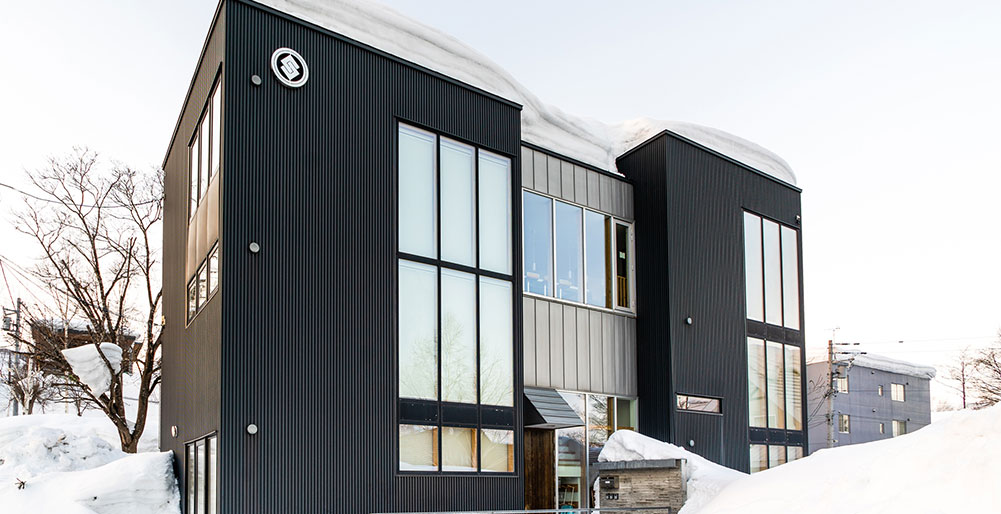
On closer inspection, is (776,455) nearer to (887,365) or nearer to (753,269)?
(753,269)

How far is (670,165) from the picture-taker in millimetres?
16875

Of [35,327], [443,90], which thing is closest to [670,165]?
[443,90]

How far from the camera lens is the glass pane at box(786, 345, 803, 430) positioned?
61.0 feet

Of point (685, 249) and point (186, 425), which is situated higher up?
point (685, 249)

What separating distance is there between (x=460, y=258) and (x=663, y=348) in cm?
534

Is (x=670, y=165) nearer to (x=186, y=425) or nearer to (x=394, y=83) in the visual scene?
(x=394, y=83)

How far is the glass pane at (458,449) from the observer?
1198 cm

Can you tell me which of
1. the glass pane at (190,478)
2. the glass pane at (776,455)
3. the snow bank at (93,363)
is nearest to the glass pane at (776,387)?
the glass pane at (776,455)

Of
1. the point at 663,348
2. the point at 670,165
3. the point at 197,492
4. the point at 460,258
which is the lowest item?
the point at 197,492

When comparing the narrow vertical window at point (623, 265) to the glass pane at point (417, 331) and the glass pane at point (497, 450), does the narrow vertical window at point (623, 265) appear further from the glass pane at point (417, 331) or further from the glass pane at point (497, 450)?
the glass pane at point (417, 331)

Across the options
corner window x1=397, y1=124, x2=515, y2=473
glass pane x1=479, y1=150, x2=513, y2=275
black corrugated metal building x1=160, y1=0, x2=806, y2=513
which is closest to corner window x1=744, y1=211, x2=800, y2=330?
black corrugated metal building x1=160, y1=0, x2=806, y2=513

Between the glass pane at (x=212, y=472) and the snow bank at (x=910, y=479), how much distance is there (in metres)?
6.24

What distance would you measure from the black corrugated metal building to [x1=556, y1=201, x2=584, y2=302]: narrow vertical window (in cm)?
5

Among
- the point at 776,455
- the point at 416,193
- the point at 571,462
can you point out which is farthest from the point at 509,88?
the point at 776,455
